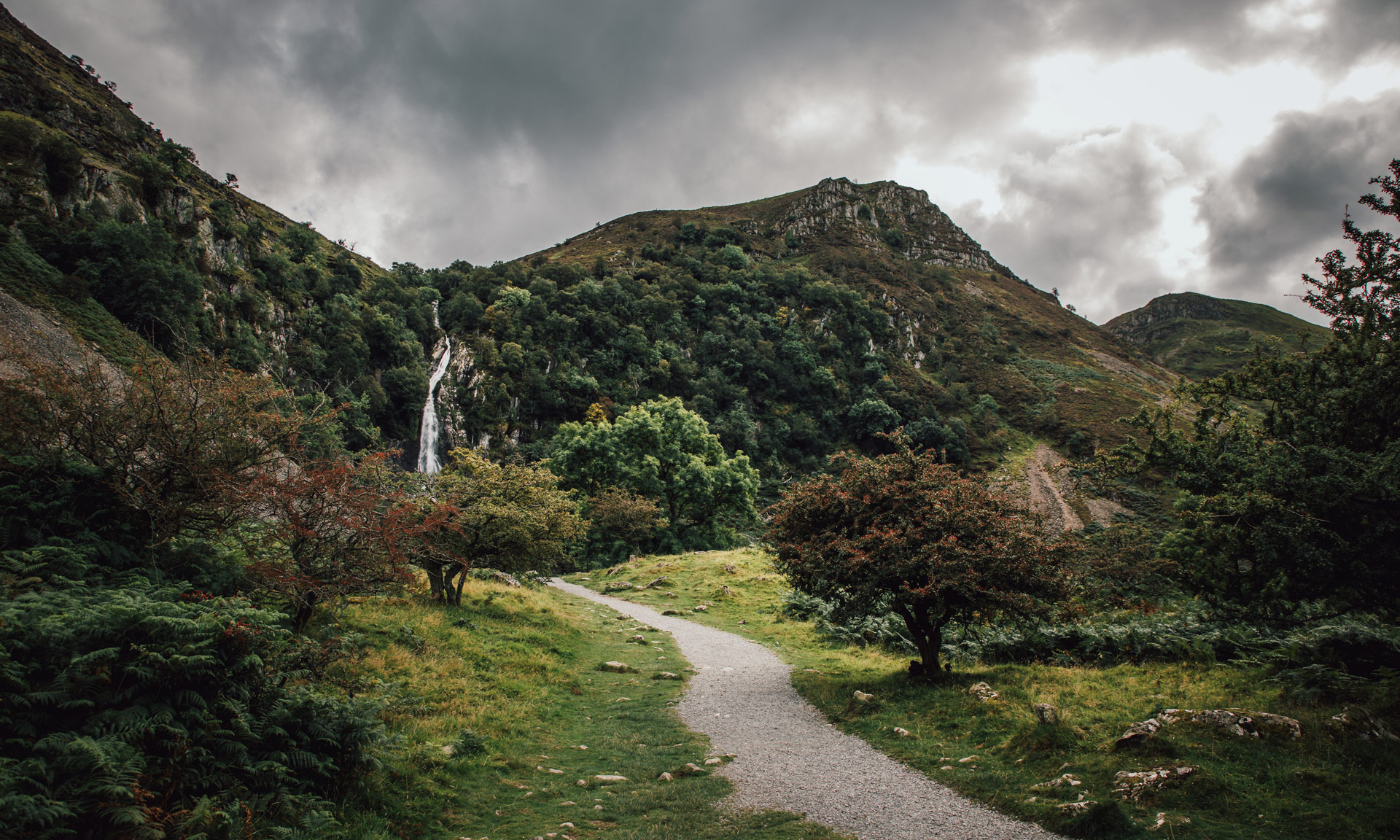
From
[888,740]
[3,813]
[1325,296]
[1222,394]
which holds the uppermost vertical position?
[1325,296]

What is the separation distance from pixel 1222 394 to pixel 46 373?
21988 millimetres

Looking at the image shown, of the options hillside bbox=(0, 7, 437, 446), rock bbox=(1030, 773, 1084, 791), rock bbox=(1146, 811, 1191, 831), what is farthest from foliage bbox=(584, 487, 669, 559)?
rock bbox=(1146, 811, 1191, 831)

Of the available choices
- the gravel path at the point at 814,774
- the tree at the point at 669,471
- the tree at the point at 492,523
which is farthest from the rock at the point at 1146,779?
the tree at the point at 669,471

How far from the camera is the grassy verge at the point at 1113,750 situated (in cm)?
605

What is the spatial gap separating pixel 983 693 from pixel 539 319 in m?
86.4

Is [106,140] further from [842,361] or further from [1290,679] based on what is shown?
[842,361]

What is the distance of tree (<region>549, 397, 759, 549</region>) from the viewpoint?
48.0 meters

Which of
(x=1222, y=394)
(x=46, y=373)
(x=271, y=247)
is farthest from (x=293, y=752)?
(x=271, y=247)

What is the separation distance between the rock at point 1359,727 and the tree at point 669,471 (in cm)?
4100

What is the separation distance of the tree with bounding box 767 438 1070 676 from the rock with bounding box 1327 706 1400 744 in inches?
161

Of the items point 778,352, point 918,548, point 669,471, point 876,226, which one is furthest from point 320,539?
point 876,226

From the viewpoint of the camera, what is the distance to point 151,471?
8.76 metres

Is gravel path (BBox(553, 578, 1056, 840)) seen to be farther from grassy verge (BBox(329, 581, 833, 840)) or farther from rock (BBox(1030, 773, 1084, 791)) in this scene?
rock (BBox(1030, 773, 1084, 791))

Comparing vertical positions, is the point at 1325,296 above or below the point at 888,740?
above
